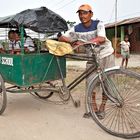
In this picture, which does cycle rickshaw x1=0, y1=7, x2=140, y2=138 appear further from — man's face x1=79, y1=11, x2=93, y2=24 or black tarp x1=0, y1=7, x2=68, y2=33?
man's face x1=79, y1=11, x2=93, y2=24

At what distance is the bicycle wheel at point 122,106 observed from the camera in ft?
13.4

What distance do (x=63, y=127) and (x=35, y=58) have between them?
3.84 feet

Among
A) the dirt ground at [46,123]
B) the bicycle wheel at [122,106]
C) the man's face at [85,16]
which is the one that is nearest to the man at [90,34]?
the man's face at [85,16]

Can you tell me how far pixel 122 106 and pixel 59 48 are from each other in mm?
1302

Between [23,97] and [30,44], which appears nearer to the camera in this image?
[30,44]

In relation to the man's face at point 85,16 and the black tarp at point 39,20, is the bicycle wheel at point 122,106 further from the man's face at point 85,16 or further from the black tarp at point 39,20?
the black tarp at point 39,20

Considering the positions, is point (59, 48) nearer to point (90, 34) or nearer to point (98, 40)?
point (90, 34)

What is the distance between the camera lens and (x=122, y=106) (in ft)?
13.6

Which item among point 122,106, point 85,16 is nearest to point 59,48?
point 85,16

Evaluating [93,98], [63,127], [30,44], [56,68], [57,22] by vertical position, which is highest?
[57,22]

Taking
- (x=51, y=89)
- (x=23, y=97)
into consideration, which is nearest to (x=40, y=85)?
(x=51, y=89)

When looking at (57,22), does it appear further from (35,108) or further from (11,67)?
(35,108)

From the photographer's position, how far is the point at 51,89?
515 cm

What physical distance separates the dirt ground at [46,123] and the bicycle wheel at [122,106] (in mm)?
179
